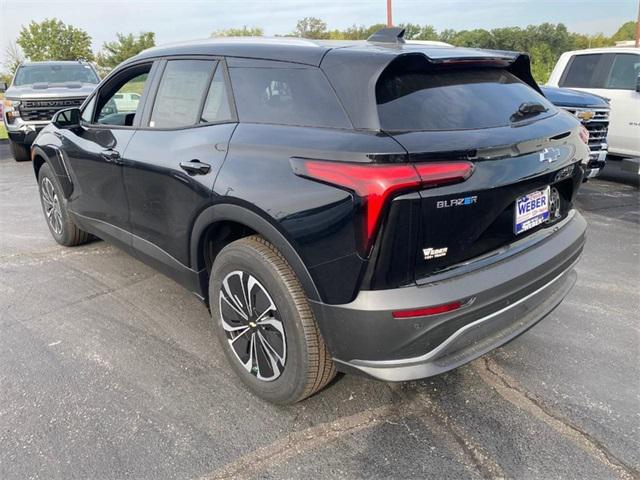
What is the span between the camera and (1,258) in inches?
189

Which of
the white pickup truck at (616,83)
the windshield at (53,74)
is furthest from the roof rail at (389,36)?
the windshield at (53,74)

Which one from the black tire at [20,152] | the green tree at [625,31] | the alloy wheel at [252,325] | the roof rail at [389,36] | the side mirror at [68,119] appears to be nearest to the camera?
the alloy wheel at [252,325]

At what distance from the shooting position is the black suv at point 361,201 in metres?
2.05

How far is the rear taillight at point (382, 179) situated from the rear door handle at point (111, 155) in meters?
2.02

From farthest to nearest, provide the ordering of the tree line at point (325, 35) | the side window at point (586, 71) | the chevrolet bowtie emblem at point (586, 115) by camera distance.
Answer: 1. the tree line at point (325, 35)
2. the side window at point (586, 71)
3. the chevrolet bowtie emblem at point (586, 115)

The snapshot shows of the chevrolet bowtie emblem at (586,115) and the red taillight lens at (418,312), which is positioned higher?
the chevrolet bowtie emblem at (586,115)

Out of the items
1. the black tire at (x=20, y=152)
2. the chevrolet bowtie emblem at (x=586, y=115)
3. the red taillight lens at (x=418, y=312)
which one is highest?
the chevrolet bowtie emblem at (x=586, y=115)

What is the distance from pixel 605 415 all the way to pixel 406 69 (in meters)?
1.91

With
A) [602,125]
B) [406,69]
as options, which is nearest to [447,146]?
[406,69]

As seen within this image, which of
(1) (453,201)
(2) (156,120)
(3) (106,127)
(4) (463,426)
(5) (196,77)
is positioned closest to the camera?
(1) (453,201)

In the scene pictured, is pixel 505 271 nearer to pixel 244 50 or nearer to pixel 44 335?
pixel 244 50

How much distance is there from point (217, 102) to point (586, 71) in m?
7.45

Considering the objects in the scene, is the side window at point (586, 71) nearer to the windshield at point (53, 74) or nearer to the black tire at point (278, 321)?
the black tire at point (278, 321)

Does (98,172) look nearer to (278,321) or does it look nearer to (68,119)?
(68,119)
